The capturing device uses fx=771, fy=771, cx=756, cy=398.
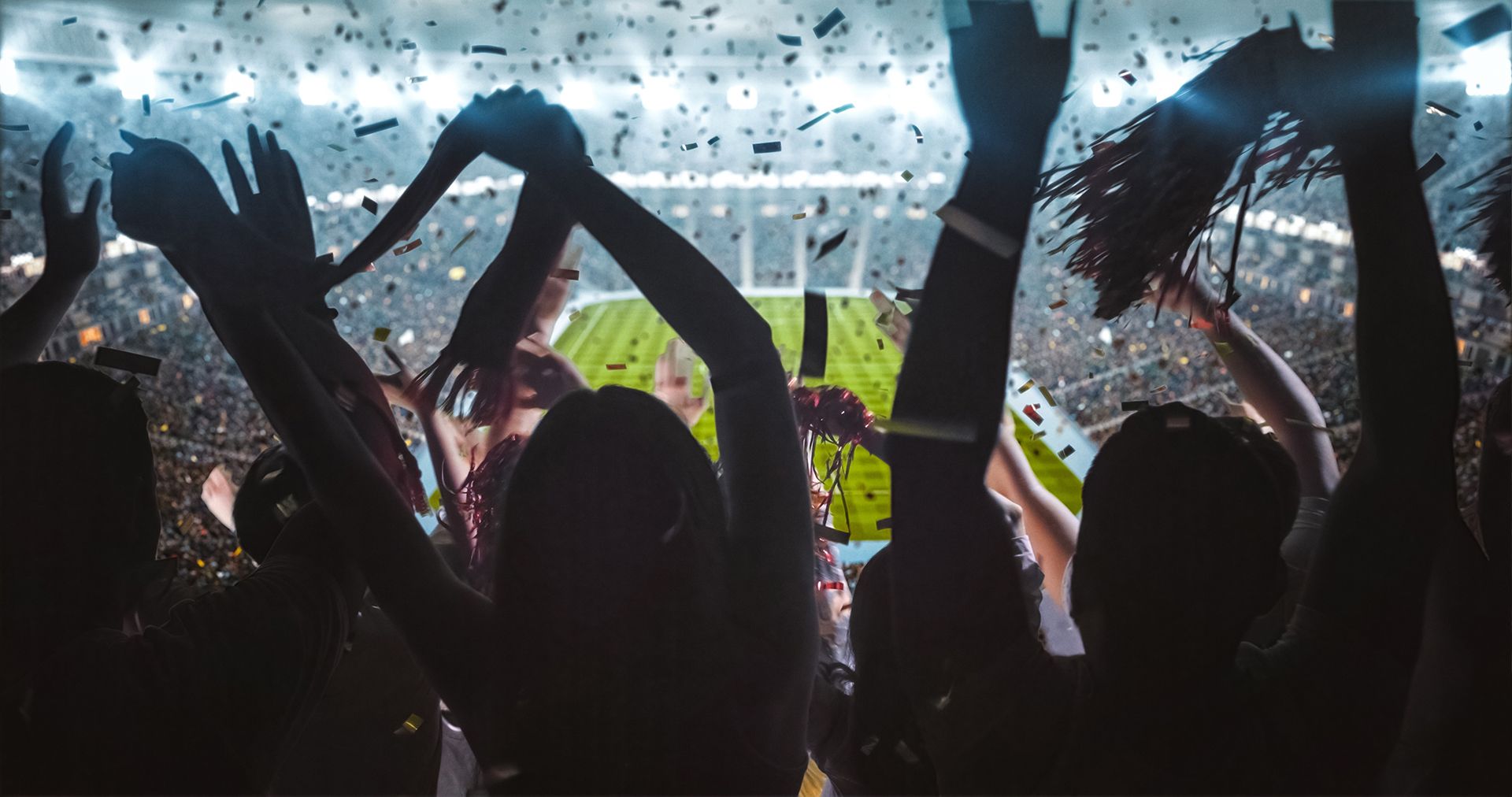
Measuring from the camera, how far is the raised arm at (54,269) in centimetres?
130

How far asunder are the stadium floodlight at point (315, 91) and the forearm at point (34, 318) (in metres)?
18.8

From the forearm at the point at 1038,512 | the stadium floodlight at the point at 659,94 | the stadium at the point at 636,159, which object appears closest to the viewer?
the forearm at the point at 1038,512

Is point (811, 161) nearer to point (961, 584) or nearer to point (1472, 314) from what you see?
point (1472, 314)

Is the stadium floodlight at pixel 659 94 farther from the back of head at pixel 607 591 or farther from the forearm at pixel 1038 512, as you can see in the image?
the back of head at pixel 607 591

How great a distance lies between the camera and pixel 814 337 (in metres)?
1.17

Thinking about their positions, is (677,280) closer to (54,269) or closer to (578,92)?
(54,269)

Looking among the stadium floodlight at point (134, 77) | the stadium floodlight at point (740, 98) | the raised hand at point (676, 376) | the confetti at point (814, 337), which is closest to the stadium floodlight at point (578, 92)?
the stadium floodlight at point (740, 98)

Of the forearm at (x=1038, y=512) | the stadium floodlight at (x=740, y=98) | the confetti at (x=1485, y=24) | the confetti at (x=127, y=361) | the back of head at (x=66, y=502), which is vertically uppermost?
the stadium floodlight at (x=740, y=98)

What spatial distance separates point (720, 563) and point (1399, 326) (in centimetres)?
91

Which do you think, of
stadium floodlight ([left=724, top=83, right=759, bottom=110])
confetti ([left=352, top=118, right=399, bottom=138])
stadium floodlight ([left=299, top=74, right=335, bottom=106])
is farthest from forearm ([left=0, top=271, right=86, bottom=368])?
stadium floodlight ([left=724, top=83, right=759, bottom=110])

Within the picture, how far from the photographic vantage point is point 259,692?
3.30 feet

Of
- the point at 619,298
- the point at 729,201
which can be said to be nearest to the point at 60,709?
the point at 619,298

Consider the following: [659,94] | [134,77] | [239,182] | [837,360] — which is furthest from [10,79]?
[837,360]

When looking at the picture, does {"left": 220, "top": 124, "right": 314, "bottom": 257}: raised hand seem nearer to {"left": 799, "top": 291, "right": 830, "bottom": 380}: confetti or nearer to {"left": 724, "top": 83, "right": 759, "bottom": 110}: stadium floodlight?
{"left": 799, "top": 291, "right": 830, "bottom": 380}: confetti
